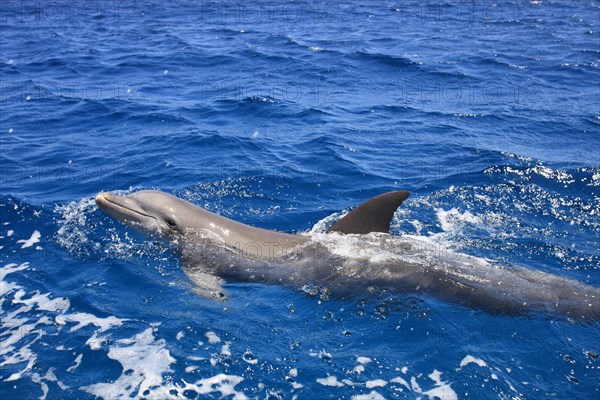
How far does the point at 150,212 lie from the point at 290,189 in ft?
12.8

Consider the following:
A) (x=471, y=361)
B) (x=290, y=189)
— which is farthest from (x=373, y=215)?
(x=290, y=189)

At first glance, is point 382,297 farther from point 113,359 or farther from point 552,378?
point 113,359

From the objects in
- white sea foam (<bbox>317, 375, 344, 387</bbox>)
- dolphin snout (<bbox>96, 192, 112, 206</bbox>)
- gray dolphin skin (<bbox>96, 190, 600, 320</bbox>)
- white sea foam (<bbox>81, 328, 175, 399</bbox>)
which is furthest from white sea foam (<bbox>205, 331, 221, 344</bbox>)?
dolphin snout (<bbox>96, 192, 112, 206</bbox>)

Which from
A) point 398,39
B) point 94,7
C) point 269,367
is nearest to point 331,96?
point 398,39

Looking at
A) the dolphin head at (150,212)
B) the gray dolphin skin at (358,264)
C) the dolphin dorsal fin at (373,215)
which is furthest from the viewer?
the dolphin head at (150,212)

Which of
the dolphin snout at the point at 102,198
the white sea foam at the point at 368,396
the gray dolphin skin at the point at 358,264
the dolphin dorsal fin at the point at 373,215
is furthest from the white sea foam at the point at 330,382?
the dolphin snout at the point at 102,198

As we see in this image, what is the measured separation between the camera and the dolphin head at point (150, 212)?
10.9 m

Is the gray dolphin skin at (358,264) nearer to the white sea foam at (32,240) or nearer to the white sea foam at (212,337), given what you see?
the white sea foam at (212,337)

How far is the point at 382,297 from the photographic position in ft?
30.1

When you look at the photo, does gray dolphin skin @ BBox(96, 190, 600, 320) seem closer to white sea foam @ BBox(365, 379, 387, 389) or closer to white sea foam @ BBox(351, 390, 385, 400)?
white sea foam @ BBox(365, 379, 387, 389)

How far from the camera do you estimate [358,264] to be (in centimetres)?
962

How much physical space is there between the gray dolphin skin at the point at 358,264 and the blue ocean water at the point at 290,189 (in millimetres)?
228

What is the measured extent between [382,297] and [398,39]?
942 inches

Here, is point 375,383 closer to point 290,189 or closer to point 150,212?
point 150,212
